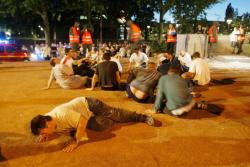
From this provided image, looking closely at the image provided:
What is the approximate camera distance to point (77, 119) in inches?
200

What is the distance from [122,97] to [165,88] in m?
2.26

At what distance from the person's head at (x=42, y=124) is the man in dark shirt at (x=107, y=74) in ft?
14.8

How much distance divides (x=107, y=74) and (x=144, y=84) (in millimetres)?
1942

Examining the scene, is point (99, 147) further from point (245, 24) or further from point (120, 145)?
point (245, 24)

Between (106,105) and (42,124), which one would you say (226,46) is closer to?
(106,105)

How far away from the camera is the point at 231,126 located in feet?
20.5

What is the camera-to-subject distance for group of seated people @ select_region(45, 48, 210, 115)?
6.51 meters

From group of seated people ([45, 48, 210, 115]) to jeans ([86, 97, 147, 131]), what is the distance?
32.3 inches

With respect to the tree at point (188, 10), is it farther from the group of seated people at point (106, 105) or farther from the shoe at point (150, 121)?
the shoe at point (150, 121)

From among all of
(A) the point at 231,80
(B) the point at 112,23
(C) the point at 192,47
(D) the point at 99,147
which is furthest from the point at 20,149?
(B) the point at 112,23

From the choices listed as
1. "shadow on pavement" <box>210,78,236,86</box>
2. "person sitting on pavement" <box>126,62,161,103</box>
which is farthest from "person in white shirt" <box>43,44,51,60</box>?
"person sitting on pavement" <box>126,62,161,103</box>

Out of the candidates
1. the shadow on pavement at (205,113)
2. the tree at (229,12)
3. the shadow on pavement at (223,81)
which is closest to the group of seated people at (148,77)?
the shadow on pavement at (205,113)

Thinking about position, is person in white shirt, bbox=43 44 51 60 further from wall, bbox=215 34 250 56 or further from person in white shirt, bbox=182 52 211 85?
person in white shirt, bbox=182 52 211 85

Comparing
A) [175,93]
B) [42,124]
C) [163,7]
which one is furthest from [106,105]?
[163,7]
